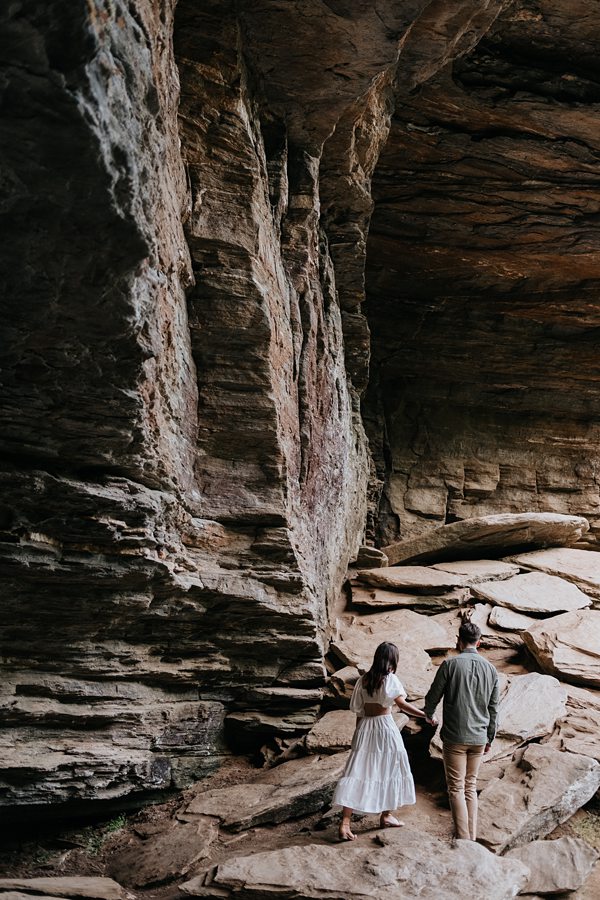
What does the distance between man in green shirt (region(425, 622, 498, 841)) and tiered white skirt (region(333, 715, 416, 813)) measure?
40 cm

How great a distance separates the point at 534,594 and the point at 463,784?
6415 millimetres

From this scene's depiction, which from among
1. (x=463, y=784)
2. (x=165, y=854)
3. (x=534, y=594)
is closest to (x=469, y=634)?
(x=463, y=784)

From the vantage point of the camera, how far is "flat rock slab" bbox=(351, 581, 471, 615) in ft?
39.4

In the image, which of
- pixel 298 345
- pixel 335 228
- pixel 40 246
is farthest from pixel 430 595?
pixel 40 246

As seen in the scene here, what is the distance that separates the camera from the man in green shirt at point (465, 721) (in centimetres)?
654

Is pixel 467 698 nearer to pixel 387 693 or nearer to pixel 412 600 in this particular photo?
pixel 387 693

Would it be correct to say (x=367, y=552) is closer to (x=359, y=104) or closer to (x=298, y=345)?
(x=298, y=345)

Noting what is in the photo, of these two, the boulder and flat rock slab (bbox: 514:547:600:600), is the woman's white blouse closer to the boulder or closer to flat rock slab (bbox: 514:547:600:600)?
the boulder

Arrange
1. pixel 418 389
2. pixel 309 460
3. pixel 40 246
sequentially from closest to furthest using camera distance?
pixel 40 246 → pixel 309 460 → pixel 418 389

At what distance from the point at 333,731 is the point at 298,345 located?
473 cm

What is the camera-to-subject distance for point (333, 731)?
855 centimetres

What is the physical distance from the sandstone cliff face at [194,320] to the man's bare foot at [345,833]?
2180 mm

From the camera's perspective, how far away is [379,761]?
22.1 feet

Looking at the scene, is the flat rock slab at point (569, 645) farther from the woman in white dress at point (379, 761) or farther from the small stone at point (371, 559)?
the woman in white dress at point (379, 761)
